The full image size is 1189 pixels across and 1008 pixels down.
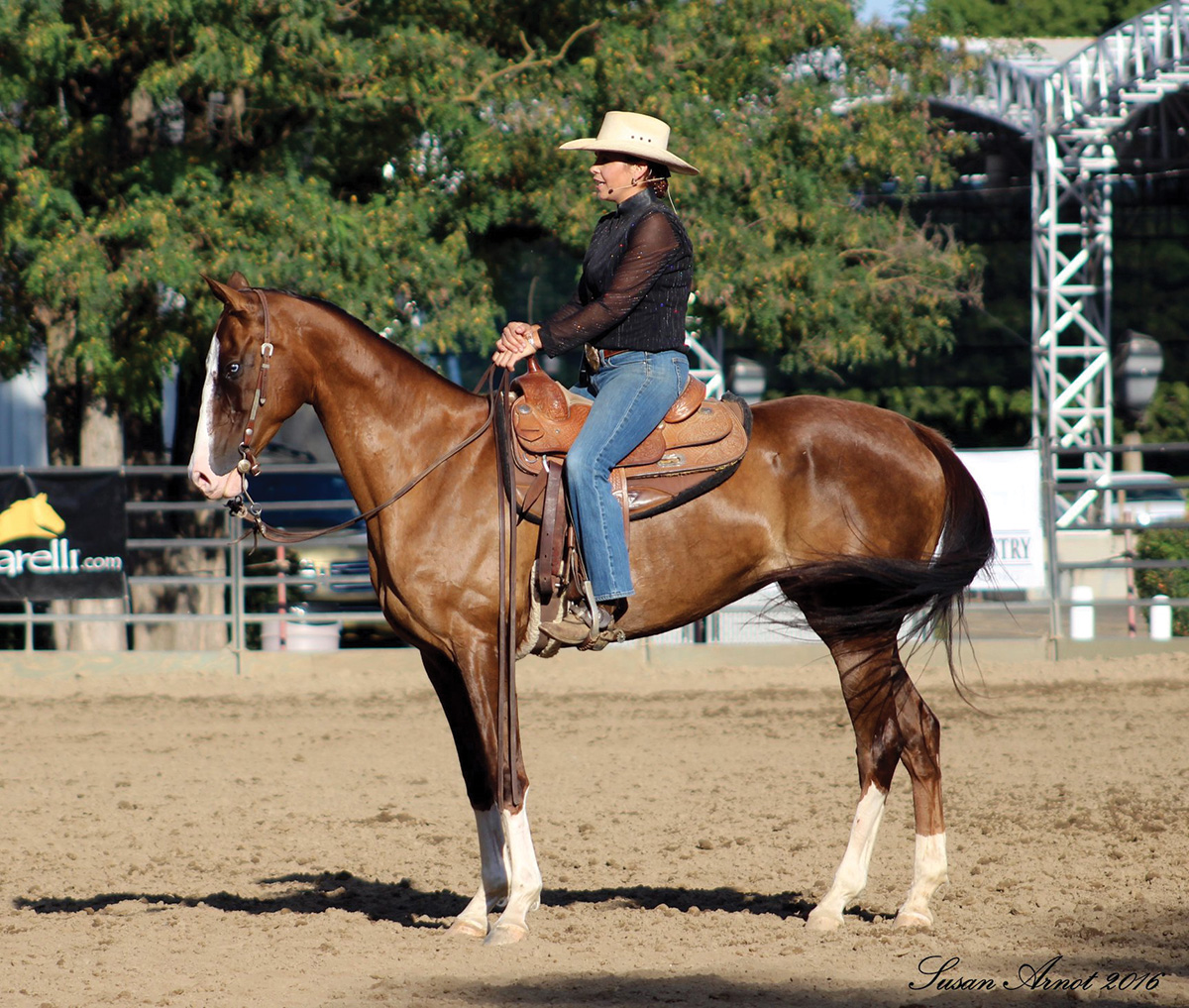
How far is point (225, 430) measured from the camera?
A: 498cm

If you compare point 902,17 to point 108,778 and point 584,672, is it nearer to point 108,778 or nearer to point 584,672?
point 584,672

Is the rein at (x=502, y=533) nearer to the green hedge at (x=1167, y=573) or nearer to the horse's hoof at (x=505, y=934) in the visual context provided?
the horse's hoof at (x=505, y=934)

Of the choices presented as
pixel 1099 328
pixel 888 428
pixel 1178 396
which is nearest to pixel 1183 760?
pixel 888 428

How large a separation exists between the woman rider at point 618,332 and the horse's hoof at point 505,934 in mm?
1036

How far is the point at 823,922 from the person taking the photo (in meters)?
5.11

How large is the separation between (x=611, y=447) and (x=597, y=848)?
8.04ft

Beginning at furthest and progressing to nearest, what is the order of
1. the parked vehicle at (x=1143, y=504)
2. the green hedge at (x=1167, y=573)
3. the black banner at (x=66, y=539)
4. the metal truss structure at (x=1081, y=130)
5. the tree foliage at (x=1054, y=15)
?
1. the tree foliage at (x=1054, y=15)
2. the metal truss structure at (x=1081, y=130)
3. the parked vehicle at (x=1143, y=504)
4. the green hedge at (x=1167, y=573)
5. the black banner at (x=66, y=539)

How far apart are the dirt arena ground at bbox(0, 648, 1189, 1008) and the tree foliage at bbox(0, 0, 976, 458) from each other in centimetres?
358

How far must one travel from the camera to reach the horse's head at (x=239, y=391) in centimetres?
495

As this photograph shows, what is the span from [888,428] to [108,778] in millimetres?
5580

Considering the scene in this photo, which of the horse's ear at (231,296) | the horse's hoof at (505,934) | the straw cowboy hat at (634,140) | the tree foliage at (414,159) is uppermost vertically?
the tree foliage at (414,159)

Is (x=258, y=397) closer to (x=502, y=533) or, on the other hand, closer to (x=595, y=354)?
(x=502, y=533)

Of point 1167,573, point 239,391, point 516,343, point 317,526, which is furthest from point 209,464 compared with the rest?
point 1167,573

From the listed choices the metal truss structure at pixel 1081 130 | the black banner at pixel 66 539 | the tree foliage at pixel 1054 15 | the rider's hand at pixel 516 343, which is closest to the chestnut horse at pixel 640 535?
the rider's hand at pixel 516 343
